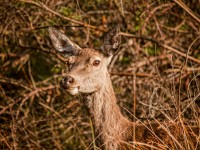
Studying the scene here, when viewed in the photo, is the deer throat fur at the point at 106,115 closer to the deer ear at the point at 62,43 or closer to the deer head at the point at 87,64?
the deer head at the point at 87,64

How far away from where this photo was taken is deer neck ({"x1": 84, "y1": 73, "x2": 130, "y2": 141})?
13.8ft

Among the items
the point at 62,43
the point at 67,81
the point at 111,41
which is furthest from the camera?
the point at 62,43

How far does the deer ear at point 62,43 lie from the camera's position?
4848mm

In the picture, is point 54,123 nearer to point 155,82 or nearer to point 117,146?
point 155,82

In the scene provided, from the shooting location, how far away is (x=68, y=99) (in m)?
6.82

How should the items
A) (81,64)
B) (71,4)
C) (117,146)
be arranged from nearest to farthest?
(117,146) < (81,64) < (71,4)

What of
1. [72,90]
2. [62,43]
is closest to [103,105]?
[72,90]

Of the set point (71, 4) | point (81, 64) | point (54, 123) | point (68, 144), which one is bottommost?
point (68, 144)

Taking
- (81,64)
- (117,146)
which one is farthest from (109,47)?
(117,146)

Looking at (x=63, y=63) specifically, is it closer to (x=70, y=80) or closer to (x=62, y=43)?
(x=62, y=43)

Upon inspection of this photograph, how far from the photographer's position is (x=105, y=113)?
13.8 ft

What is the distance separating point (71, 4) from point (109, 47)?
6.15 feet

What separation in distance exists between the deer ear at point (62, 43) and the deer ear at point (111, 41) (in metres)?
0.36

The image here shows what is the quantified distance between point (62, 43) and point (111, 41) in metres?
0.73
